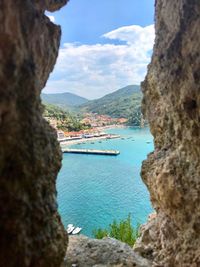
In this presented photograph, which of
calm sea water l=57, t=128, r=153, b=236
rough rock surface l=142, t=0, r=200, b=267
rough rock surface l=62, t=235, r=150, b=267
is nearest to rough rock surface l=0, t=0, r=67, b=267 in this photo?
rough rock surface l=142, t=0, r=200, b=267

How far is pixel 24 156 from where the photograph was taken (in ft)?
14.6

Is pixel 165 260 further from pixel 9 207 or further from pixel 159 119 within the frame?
pixel 9 207

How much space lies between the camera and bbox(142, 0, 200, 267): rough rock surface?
24.8 feet

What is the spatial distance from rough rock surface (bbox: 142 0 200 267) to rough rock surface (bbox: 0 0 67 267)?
3540mm

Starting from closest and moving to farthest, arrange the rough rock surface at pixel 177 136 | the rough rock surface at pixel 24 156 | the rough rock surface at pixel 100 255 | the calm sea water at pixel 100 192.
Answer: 1. the rough rock surface at pixel 24 156
2. the rough rock surface at pixel 177 136
3. the rough rock surface at pixel 100 255
4. the calm sea water at pixel 100 192

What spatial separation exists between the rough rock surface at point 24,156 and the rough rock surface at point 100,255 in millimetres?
3783

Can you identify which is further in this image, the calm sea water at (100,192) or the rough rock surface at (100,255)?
the calm sea water at (100,192)

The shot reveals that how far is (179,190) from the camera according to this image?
319 inches

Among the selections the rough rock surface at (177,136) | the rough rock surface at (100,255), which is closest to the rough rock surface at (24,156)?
the rough rock surface at (177,136)

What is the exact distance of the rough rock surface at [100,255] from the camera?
28.9 ft

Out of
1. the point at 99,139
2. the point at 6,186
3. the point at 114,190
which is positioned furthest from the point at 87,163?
the point at 6,186

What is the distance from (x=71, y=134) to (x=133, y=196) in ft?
150

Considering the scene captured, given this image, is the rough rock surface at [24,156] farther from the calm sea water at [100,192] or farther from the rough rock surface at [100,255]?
the calm sea water at [100,192]

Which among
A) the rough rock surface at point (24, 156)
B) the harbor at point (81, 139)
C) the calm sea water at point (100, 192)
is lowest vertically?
the calm sea water at point (100, 192)
